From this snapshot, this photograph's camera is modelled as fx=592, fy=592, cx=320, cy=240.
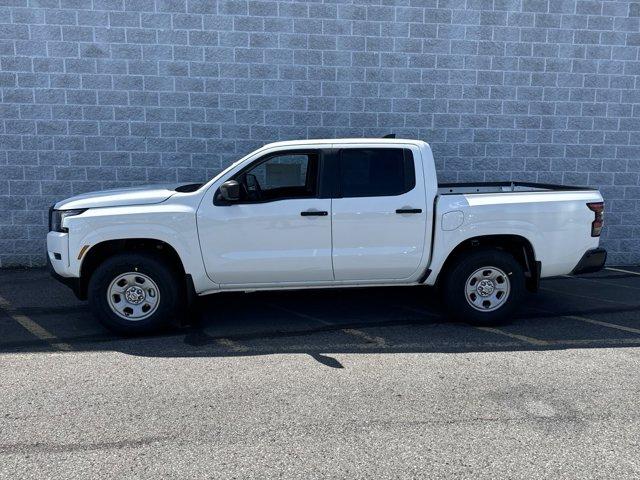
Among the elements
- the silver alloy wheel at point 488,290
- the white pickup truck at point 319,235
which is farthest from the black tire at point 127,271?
Answer: the silver alloy wheel at point 488,290

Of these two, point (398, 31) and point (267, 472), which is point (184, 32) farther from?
point (267, 472)

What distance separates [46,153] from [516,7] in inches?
300

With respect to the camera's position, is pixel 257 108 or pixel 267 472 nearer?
pixel 267 472

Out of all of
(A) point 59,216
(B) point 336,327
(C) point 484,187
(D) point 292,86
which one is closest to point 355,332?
(B) point 336,327

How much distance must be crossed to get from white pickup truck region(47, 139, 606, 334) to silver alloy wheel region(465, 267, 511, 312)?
11mm

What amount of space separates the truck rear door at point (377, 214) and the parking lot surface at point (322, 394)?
719 millimetres

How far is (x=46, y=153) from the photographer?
8.98 meters

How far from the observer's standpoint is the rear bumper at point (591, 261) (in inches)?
249

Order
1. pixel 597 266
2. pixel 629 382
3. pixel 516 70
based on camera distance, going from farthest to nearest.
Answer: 1. pixel 516 70
2. pixel 597 266
3. pixel 629 382

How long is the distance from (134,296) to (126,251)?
0.46 meters

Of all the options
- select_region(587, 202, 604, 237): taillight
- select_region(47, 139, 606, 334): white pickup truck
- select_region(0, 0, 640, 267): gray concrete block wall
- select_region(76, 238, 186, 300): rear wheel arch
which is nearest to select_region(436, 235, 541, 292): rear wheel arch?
select_region(47, 139, 606, 334): white pickup truck

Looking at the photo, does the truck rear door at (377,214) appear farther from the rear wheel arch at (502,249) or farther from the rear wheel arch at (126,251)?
the rear wheel arch at (126,251)

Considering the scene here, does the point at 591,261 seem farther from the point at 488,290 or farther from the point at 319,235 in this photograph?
the point at 319,235

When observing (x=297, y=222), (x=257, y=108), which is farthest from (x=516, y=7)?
(x=297, y=222)
